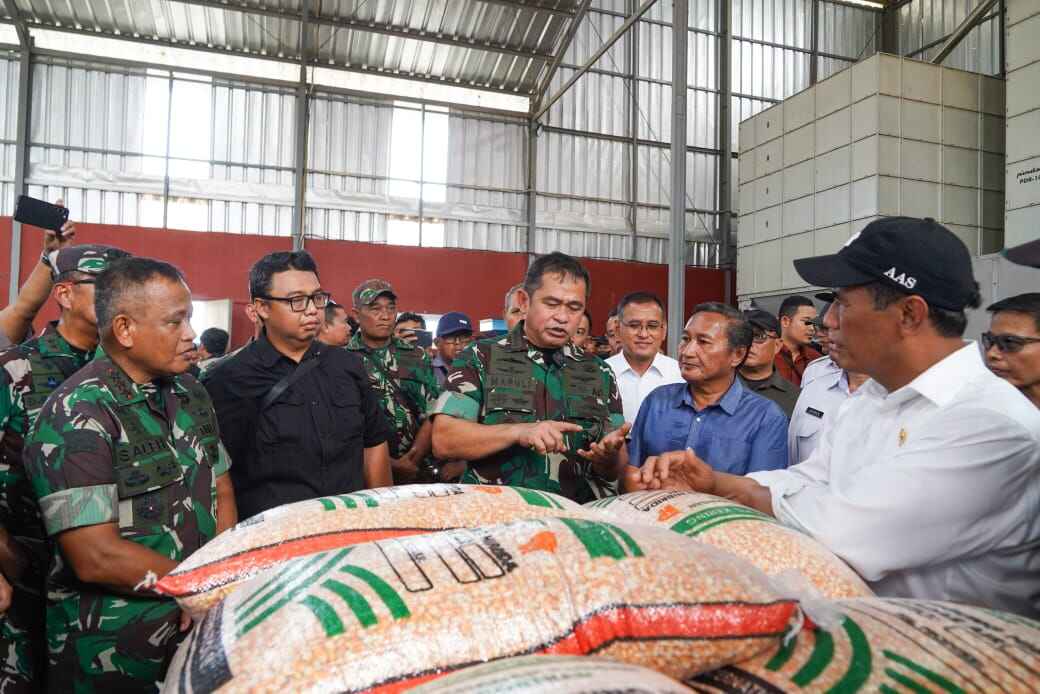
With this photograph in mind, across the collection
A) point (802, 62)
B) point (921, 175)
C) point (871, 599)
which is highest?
point (802, 62)

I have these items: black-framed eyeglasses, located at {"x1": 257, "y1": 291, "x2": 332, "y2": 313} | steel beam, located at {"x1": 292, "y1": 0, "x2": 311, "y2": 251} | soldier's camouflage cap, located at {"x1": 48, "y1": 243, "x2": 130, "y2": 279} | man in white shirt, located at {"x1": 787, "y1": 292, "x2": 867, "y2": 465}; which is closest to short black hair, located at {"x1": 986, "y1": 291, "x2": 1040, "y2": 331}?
man in white shirt, located at {"x1": 787, "y1": 292, "x2": 867, "y2": 465}

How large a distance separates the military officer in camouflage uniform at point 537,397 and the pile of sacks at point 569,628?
1.14 m

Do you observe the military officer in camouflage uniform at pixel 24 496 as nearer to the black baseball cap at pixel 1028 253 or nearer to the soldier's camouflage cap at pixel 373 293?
the soldier's camouflage cap at pixel 373 293

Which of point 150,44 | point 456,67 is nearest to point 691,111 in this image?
point 456,67

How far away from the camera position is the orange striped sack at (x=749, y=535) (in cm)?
119

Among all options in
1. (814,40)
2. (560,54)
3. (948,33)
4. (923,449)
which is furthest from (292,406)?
(814,40)

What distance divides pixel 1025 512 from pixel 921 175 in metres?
9.79

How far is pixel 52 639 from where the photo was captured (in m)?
1.59

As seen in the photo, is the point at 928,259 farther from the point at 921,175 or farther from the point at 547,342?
the point at 921,175

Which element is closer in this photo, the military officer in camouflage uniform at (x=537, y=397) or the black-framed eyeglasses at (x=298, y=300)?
the military officer in camouflage uniform at (x=537, y=397)

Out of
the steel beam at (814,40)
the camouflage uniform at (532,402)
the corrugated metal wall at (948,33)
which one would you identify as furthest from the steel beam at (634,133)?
the camouflage uniform at (532,402)

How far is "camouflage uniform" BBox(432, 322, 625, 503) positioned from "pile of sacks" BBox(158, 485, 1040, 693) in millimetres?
1180

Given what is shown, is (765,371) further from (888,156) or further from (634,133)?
(634,133)

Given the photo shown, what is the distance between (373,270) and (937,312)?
34.7ft
